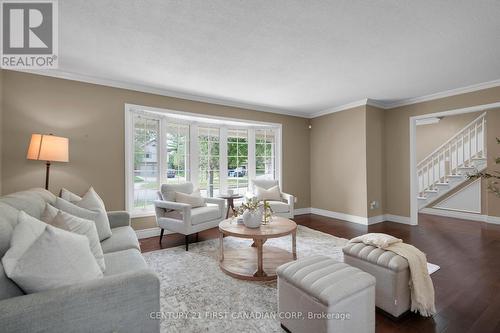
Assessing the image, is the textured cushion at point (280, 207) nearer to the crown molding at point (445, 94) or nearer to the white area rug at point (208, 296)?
the white area rug at point (208, 296)

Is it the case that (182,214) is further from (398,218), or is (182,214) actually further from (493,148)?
(493,148)

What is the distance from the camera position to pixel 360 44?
254cm

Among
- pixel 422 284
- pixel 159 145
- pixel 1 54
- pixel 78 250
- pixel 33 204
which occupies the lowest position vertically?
pixel 422 284

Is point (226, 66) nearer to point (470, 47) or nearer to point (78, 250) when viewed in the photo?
point (78, 250)

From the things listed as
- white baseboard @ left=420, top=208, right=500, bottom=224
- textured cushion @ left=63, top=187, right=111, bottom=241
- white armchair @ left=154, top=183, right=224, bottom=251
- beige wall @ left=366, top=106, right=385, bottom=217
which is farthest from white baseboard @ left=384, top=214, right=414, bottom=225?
textured cushion @ left=63, top=187, right=111, bottom=241

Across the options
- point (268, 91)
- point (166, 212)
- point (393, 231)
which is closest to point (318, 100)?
point (268, 91)

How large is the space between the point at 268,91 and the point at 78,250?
3.61 m

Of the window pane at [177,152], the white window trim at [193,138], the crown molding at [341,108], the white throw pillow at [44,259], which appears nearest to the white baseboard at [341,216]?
the white window trim at [193,138]

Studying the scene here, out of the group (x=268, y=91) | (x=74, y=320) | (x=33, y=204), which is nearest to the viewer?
(x=74, y=320)

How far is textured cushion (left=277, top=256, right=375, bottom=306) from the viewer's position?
1447 mm

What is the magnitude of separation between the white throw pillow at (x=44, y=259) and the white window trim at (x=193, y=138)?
2624 millimetres

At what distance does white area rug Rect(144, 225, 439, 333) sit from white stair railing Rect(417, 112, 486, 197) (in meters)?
3.95

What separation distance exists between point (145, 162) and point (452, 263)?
4.67 meters

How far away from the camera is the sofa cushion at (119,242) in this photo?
216cm
